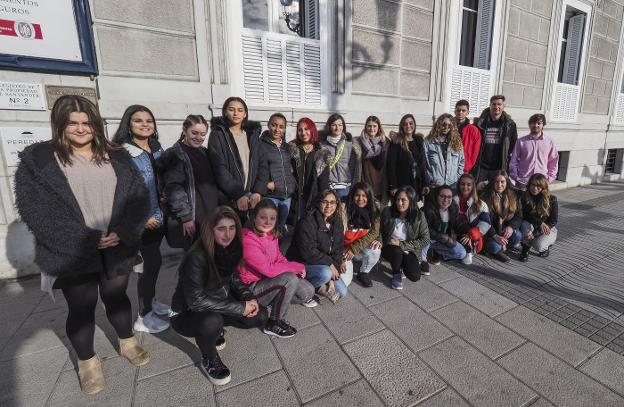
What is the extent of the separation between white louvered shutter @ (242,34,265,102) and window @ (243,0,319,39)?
0.28m

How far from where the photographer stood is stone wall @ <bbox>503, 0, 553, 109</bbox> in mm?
7371

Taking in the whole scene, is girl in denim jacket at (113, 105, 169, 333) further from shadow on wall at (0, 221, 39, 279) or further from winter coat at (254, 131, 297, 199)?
shadow on wall at (0, 221, 39, 279)

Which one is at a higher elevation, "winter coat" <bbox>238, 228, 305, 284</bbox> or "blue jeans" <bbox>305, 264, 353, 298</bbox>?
"winter coat" <bbox>238, 228, 305, 284</bbox>

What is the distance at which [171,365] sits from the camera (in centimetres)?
238

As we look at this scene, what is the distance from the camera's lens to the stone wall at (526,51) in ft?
24.2

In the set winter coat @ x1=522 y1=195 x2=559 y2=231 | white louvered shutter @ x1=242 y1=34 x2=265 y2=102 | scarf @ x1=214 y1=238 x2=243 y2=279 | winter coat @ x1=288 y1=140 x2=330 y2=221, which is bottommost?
winter coat @ x1=522 y1=195 x2=559 y2=231

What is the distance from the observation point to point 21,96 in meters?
3.53

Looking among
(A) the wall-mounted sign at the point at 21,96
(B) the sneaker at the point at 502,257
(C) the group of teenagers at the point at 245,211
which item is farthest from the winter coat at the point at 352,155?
(A) the wall-mounted sign at the point at 21,96

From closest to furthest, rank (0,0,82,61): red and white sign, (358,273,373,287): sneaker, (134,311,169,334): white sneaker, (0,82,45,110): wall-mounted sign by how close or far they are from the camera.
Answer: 1. (134,311,169,334): white sneaker
2. (0,0,82,61): red and white sign
3. (0,82,45,110): wall-mounted sign
4. (358,273,373,287): sneaker

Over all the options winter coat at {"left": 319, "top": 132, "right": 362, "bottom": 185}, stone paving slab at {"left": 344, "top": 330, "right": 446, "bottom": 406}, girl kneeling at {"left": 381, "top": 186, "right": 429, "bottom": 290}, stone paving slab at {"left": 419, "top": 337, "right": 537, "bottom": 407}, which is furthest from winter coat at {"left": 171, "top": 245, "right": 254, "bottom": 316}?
winter coat at {"left": 319, "top": 132, "right": 362, "bottom": 185}

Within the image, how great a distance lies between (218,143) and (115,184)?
115 centimetres

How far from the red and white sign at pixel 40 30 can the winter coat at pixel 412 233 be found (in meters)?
4.11

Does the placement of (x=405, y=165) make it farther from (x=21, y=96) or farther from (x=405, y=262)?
(x=21, y=96)

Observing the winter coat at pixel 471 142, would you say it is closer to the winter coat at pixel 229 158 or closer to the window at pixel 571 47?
the winter coat at pixel 229 158
